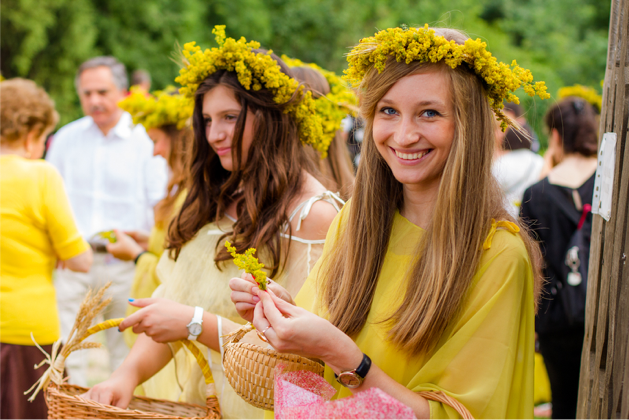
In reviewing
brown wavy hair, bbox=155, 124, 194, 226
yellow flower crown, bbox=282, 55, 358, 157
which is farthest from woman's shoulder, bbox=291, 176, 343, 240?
brown wavy hair, bbox=155, 124, 194, 226

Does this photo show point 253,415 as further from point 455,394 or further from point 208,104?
point 208,104

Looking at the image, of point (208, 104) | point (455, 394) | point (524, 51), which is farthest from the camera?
point (524, 51)

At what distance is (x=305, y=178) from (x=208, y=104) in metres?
0.55

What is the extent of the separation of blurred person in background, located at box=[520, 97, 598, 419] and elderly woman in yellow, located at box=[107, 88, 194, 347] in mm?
2248

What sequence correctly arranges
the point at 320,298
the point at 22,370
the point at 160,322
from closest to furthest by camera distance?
the point at 320,298 < the point at 160,322 < the point at 22,370

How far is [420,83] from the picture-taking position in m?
1.68

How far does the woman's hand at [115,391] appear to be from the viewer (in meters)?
2.30

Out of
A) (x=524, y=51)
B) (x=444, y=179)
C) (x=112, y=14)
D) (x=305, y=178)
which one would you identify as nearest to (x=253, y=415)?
(x=305, y=178)

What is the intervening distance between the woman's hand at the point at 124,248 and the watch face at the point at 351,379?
319 cm

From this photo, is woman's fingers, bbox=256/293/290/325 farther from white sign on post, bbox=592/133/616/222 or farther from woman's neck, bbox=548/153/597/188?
woman's neck, bbox=548/153/597/188

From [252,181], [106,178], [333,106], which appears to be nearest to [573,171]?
[333,106]

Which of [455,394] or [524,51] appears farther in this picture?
[524,51]

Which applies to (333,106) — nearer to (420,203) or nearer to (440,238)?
(420,203)

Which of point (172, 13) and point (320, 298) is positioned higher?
point (172, 13)
